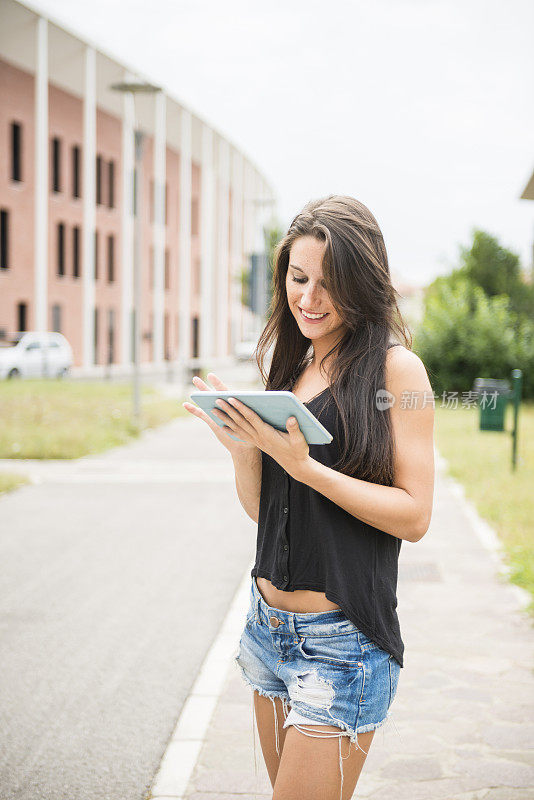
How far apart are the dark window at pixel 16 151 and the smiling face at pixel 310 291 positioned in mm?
37879

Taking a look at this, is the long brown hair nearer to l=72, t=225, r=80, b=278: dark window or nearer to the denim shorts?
the denim shorts

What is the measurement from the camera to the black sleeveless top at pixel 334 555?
2129 millimetres

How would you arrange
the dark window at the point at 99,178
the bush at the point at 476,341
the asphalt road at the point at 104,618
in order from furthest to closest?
the dark window at the point at 99,178 → the bush at the point at 476,341 → the asphalt road at the point at 104,618

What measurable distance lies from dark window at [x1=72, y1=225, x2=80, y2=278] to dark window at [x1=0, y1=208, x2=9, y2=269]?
16.2 feet

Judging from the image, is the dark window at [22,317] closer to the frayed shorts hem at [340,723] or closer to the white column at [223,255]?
the white column at [223,255]

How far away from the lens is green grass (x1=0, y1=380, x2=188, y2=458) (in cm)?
1460

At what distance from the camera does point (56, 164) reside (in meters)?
40.5

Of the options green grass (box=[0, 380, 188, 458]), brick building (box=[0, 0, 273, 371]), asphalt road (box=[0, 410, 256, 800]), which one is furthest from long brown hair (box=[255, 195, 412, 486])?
brick building (box=[0, 0, 273, 371])

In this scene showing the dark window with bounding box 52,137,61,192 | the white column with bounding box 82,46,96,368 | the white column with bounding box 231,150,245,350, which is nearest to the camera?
the dark window with bounding box 52,137,61,192

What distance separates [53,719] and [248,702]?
3.06 feet

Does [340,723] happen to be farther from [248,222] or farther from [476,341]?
[248,222]

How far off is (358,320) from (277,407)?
443 millimetres

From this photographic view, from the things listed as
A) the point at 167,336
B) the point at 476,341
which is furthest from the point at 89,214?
the point at 476,341

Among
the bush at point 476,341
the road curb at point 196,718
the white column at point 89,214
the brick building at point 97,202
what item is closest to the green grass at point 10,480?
the road curb at point 196,718
